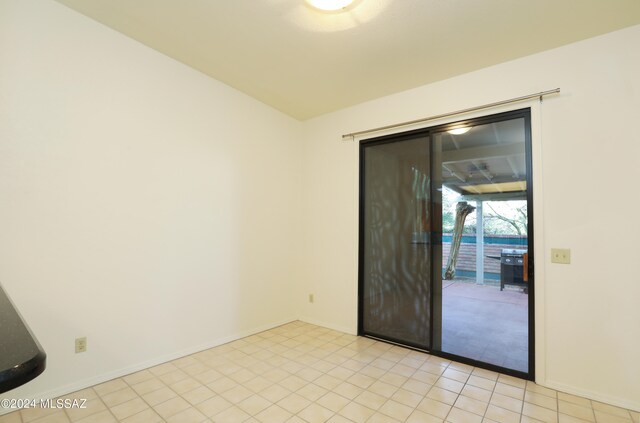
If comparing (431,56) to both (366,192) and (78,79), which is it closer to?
(366,192)

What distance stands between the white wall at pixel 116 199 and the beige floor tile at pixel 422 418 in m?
1.94

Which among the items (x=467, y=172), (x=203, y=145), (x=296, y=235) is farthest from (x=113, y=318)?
(x=467, y=172)

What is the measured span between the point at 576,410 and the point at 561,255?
A: 1049 millimetres

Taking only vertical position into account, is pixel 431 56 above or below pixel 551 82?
above

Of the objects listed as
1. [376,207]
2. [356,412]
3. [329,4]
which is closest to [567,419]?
[356,412]

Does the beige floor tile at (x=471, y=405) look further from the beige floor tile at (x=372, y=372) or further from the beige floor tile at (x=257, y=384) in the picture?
the beige floor tile at (x=257, y=384)

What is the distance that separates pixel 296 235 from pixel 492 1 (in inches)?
117

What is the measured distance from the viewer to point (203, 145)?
2.94m

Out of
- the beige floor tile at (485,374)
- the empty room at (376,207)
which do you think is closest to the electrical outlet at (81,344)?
the empty room at (376,207)

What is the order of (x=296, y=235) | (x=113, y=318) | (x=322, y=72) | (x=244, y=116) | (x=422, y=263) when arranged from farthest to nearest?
(x=296, y=235) < (x=244, y=116) < (x=422, y=263) < (x=322, y=72) < (x=113, y=318)

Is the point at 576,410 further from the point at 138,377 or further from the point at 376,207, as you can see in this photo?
the point at 138,377

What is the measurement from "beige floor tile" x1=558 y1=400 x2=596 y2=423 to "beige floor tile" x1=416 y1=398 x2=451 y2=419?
763 millimetres

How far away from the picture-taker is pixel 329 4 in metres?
1.92

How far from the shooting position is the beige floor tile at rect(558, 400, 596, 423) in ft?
6.39
